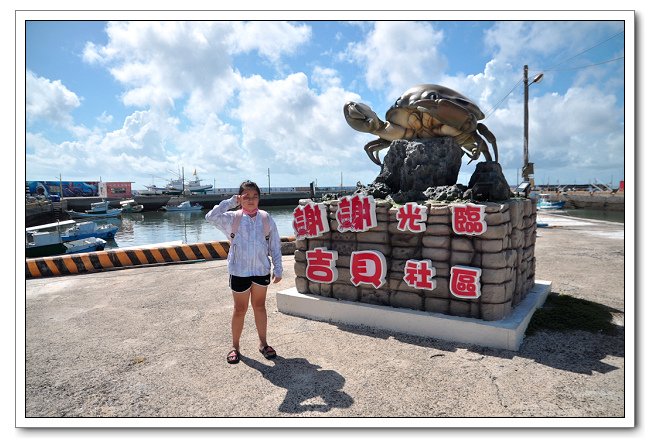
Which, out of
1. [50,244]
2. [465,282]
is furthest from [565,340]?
[50,244]

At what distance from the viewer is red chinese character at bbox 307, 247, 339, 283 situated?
5430mm

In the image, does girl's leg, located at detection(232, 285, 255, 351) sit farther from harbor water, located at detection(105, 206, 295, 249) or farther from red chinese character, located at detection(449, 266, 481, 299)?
harbor water, located at detection(105, 206, 295, 249)

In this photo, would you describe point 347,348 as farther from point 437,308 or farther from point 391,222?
point 391,222

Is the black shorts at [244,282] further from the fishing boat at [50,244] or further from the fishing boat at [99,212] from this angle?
the fishing boat at [99,212]

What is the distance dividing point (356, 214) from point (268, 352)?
7.01 feet

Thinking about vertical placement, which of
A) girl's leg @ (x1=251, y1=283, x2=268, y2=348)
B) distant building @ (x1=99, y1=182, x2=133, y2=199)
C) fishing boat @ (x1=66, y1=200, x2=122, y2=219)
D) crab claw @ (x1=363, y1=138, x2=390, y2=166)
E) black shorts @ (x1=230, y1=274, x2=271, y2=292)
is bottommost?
girl's leg @ (x1=251, y1=283, x2=268, y2=348)

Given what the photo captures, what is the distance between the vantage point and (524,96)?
49.6ft

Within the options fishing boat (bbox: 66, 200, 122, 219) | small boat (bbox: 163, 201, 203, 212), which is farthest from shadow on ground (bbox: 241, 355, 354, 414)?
small boat (bbox: 163, 201, 203, 212)

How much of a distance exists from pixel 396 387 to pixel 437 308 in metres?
1.59

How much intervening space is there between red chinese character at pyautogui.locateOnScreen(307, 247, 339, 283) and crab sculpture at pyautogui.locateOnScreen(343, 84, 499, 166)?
2.31 metres

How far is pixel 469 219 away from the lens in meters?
4.50

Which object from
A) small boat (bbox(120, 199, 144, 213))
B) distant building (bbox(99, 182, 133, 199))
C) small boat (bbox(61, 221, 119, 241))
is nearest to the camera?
small boat (bbox(61, 221, 119, 241))

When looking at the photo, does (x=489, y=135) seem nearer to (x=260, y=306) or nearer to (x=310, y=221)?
(x=310, y=221)
